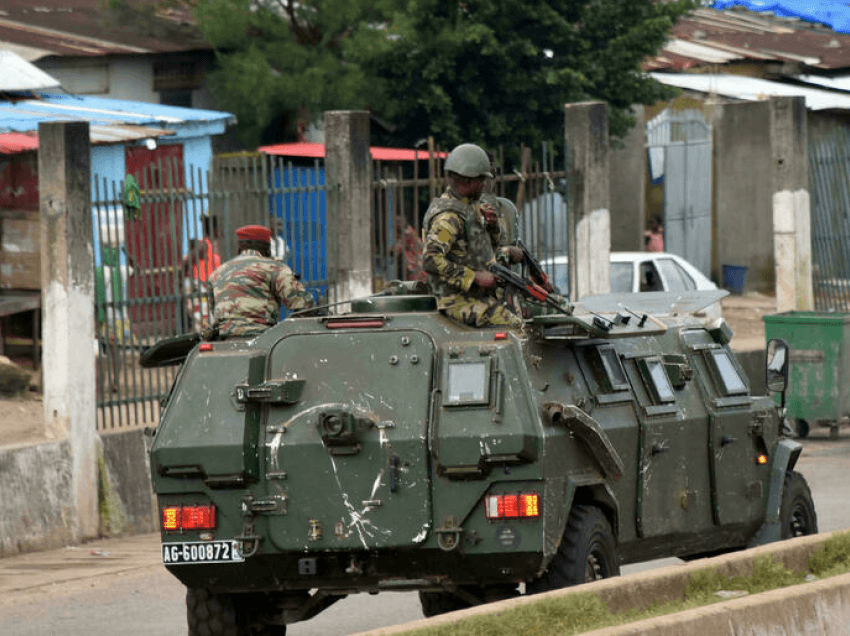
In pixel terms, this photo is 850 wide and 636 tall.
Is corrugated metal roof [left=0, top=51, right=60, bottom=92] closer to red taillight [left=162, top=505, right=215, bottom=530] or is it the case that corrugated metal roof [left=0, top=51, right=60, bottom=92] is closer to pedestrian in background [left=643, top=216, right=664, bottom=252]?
pedestrian in background [left=643, top=216, right=664, bottom=252]

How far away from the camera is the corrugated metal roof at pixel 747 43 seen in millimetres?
32656

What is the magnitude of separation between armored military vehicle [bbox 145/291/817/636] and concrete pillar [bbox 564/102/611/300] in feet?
29.9

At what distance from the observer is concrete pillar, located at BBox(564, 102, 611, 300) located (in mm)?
18312

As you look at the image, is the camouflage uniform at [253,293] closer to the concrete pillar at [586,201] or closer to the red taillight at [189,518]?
the red taillight at [189,518]

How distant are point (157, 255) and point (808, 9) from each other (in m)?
27.1

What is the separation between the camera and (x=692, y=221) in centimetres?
3066

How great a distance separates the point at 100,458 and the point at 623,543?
17.8ft

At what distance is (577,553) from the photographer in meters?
8.54

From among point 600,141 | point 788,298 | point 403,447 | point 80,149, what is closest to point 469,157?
point 403,447

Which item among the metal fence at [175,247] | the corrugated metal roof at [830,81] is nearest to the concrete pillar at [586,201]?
the metal fence at [175,247]

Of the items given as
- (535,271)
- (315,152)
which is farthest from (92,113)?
(535,271)

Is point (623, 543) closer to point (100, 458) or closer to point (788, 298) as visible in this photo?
point (100, 458)

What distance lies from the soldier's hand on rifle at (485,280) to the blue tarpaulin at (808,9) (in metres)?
29.5

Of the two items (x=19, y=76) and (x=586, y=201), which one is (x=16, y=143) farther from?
(x=586, y=201)
